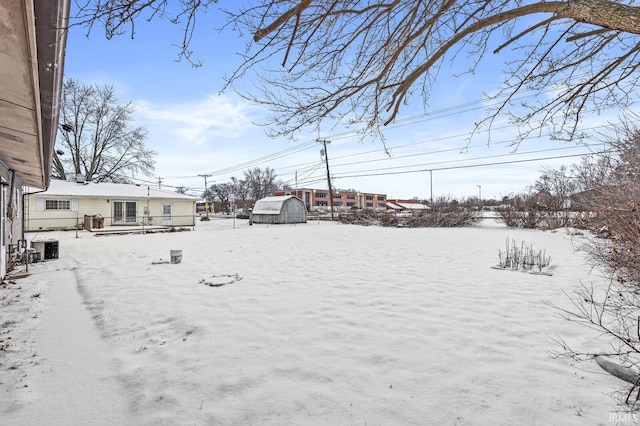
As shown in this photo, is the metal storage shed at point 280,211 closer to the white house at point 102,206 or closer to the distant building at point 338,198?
the white house at point 102,206

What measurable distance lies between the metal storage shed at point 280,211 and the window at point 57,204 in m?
14.3

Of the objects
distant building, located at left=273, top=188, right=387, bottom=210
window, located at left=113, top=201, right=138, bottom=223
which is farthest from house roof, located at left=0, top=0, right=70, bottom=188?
distant building, located at left=273, top=188, right=387, bottom=210

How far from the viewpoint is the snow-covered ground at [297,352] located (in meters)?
2.27

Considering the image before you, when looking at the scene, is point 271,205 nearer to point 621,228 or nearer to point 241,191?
point 621,228

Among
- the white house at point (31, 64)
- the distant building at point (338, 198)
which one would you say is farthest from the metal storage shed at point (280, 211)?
the distant building at point (338, 198)

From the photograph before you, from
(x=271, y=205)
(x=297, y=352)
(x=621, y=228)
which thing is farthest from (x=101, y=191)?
(x=621, y=228)

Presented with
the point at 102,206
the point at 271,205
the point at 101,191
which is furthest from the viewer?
the point at 271,205

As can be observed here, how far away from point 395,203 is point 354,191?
15251mm

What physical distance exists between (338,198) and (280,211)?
51514 millimetres

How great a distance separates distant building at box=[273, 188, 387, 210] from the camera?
7369 centimetres

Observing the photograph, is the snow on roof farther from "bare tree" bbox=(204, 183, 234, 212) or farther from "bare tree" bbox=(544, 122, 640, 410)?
"bare tree" bbox=(204, 183, 234, 212)

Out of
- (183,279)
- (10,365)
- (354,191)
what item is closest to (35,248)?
(183,279)

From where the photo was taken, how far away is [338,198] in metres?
78.1

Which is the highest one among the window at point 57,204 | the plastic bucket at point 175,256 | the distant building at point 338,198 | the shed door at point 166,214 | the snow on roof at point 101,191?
the distant building at point 338,198
